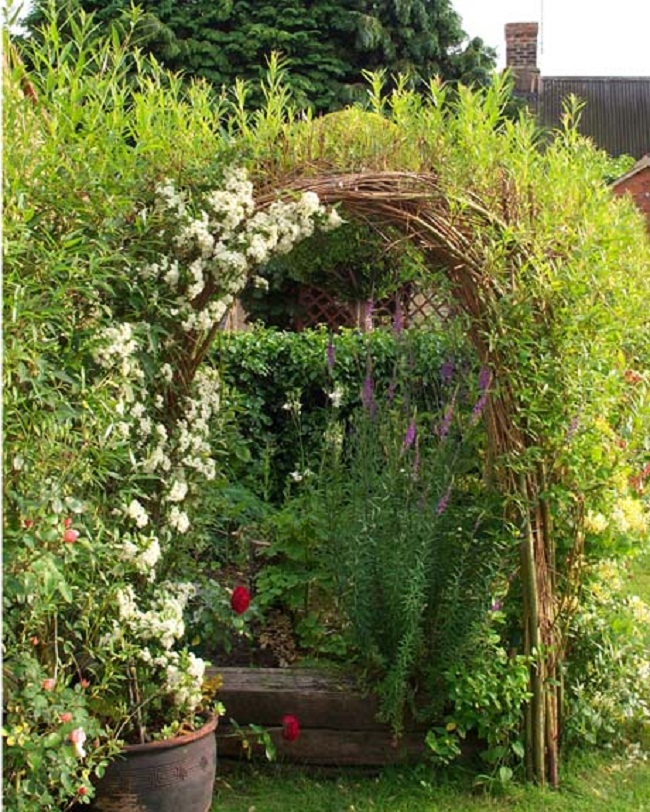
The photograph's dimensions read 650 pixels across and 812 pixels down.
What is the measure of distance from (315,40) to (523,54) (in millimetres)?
9573

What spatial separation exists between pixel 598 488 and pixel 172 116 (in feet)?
5.96

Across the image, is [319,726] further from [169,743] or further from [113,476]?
[113,476]

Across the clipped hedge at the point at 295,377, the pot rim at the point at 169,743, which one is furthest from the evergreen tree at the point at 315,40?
the pot rim at the point at 169,743

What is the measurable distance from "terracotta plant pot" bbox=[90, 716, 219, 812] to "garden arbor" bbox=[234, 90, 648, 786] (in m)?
1.16

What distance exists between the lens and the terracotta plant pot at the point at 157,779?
2988 millimetres

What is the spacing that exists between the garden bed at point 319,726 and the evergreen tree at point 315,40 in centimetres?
1213

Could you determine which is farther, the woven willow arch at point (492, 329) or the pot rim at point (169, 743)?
the woven willow arch at point (492, 329)

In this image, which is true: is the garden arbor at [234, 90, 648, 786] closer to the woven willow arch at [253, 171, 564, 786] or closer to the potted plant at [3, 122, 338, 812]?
the woven willow arch at [253, 171, 564, 786]

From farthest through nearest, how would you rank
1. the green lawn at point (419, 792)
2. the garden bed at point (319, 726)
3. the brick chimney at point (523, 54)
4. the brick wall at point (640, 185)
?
the brick chimney at point (523, 54) < the brick wall at point (640, 185) < the garden bed at point (319, 726) < the green lawn at point (419, 792)

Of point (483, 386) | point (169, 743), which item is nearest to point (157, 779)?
point (169, 743)

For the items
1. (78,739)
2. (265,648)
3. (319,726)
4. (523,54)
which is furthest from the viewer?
(523,54)

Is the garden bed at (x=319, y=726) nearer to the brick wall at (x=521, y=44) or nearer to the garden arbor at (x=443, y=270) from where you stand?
the garden arbor at (x=443, y=270)

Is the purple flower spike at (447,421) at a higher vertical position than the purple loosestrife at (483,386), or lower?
lower

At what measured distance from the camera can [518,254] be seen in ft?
11.4
